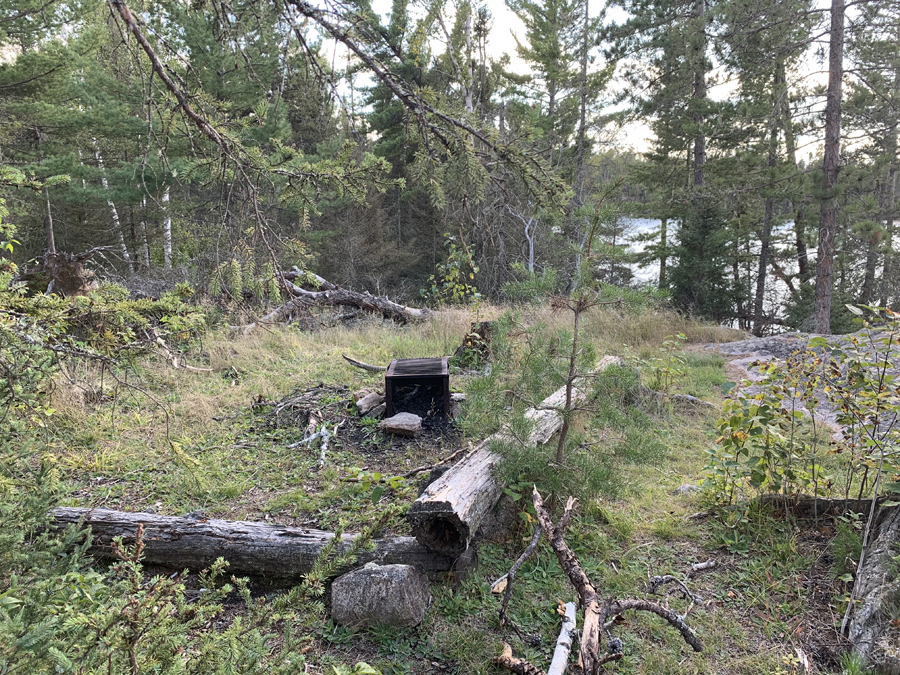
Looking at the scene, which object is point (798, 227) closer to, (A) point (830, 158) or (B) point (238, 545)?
(A) point (830, 158)

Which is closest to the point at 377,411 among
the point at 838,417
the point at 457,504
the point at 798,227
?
the point at 457,504

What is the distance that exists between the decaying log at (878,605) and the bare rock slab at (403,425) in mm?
3260

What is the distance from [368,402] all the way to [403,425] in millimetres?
767

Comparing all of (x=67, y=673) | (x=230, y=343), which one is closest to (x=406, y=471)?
(x=67, y=673)

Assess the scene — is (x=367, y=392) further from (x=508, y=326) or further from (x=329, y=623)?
(x=329, y=623)

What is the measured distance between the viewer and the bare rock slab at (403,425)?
4.63 metres

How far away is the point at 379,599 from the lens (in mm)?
2438

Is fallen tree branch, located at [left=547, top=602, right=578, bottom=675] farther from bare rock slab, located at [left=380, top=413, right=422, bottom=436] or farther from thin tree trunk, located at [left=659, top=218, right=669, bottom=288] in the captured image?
thin tree trunk, located at [left=659, top=218, right=669, bottom=288]

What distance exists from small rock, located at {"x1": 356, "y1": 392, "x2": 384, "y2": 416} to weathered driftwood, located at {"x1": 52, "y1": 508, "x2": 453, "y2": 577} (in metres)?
2.27

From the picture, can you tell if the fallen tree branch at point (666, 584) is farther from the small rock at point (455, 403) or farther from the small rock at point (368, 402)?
the small rock at point (368, 402)

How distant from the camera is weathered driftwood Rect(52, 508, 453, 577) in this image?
2.69 meters

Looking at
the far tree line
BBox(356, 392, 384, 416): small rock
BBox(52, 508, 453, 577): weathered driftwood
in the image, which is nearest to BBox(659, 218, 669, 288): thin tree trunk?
the far tree line

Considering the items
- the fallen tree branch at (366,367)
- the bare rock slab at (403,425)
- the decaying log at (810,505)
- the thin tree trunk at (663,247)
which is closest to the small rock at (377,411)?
the bare rock slab at (403,425)

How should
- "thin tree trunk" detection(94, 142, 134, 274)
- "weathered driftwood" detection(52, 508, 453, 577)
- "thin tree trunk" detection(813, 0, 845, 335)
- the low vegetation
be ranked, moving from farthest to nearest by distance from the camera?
"thin tree trunk" detection(94, 142, 134, 274)
"thin tree trunk" detection(813, 0, 845, 335)
"weathered driftwood" detection(52, 508, 453, 577)
the low vegetation
